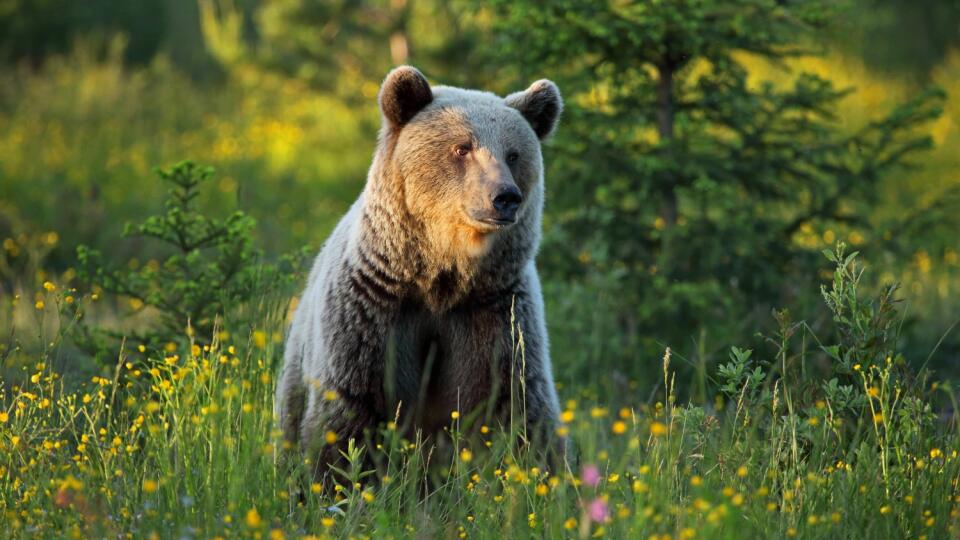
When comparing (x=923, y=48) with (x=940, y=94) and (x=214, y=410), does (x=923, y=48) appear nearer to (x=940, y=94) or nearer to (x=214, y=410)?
(x=940, y=94)

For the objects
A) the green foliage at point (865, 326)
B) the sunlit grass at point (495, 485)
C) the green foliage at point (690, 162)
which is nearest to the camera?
the sunlit grass at point (495, 485)

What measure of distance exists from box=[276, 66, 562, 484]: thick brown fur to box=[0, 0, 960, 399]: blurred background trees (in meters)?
0.95

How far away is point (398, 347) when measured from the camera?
500cm

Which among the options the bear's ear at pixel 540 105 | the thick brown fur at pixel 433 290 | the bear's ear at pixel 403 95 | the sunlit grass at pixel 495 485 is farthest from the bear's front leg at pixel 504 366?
the bear's ear at pixel 403 95

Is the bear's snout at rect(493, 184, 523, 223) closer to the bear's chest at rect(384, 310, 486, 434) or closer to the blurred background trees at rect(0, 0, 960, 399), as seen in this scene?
the bear's chest at rect(384, 310, 486, 434)

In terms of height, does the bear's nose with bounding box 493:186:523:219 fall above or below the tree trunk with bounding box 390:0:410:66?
below

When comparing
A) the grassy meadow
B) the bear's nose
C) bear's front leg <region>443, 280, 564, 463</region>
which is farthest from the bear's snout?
the grassy meadow

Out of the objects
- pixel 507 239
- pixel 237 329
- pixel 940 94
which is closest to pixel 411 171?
pixel 507 239

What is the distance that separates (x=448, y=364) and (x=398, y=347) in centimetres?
23

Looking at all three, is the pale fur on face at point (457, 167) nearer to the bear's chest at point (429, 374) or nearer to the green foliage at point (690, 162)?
the bear's chest at point (429, 374)

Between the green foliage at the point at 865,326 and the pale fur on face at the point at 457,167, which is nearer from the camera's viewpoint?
the green foliage at the point at 865,326

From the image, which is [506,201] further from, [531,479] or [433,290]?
[531,479]

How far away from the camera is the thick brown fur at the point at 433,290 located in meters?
4.92

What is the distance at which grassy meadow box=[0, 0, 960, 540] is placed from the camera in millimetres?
4078
